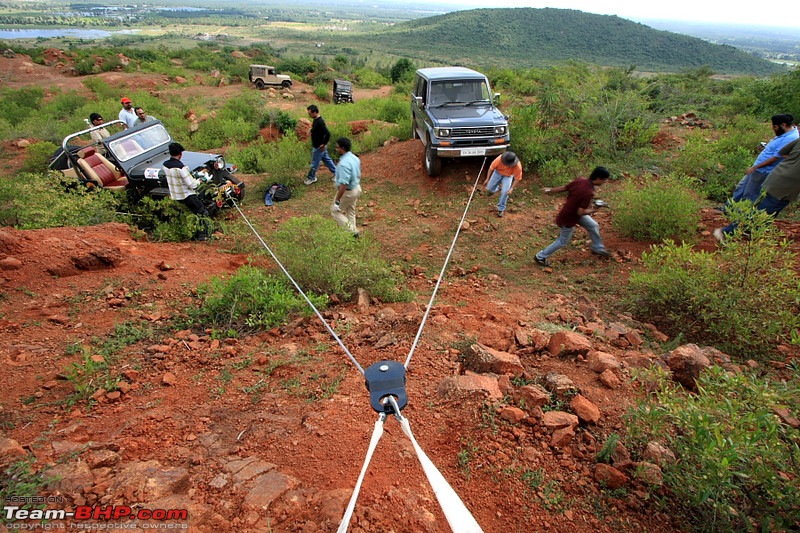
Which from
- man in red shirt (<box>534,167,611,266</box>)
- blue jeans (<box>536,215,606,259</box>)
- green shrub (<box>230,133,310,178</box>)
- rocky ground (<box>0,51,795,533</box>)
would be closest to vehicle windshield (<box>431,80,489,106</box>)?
green shrub (<box>230,133,310,178</box>)

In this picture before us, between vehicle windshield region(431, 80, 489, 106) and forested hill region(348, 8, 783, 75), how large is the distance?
157ft

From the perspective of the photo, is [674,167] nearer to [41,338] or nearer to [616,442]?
[616,442]

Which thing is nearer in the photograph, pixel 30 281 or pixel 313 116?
pixel 30 281

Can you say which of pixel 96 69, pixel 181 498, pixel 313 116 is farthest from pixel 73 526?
pixel 96 69

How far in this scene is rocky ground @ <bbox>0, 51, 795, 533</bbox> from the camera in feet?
6.75

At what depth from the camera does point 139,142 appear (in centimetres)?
709

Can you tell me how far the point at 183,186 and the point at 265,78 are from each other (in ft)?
70.8

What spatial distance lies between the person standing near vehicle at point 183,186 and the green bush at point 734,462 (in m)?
6.27

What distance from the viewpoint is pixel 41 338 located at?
3477 mm

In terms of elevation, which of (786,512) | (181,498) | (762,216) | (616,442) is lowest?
(181,498)

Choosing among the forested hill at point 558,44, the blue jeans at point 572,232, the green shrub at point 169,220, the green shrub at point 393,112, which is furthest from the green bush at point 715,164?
the forested hill at point 558,44

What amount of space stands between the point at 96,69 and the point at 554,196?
31.7m

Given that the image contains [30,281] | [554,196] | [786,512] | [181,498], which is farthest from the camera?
[554,196]

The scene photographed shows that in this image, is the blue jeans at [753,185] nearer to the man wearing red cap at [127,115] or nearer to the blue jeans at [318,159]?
the blue jeans at [318,159]
